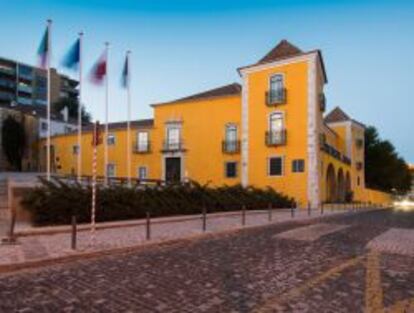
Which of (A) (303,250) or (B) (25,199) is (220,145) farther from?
(A) (303,250)

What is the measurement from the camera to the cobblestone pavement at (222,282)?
6703 millimetres

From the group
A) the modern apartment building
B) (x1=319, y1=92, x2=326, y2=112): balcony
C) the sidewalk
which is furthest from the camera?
the modern apartment building

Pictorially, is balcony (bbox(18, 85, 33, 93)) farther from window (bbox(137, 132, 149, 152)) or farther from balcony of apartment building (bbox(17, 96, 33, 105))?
window (bbox(137, 132, 149, 152))

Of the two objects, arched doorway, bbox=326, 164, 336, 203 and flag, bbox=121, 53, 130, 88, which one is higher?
flag, bbox=121, 53, 130, 88

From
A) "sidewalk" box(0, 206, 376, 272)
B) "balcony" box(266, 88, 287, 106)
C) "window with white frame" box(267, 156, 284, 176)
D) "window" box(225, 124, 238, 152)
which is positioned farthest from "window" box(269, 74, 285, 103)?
"sidewalk" box(0, 206, 376, 272)

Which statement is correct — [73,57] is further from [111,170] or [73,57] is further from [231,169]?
[111,170]

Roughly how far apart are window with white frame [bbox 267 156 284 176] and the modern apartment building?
58.0m

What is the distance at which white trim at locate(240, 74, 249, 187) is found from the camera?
38.8 meters

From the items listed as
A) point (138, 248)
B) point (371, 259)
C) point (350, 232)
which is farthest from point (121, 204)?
point (371, 259)

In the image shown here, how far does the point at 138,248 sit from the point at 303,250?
4345 mm

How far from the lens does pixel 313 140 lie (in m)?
35.3

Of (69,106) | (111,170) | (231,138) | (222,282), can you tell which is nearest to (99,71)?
(222,282)

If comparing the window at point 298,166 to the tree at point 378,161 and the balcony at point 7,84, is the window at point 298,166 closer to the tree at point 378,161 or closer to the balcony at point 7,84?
the tree at point 378,161

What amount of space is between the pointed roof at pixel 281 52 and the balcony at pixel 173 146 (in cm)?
1033
